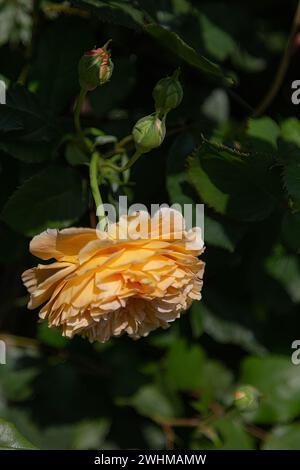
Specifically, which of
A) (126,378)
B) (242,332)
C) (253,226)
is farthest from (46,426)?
(253,226)

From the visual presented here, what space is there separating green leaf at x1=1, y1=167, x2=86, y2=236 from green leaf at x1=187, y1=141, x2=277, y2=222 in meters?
0.17

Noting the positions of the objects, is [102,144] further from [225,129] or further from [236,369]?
[236,369]

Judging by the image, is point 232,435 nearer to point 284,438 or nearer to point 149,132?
point 284,438

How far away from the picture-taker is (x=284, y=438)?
1.44 m

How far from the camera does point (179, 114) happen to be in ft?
4.01

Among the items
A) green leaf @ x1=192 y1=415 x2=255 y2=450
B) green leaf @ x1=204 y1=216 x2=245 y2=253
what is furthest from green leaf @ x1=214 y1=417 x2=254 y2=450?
green leaf @ x1=204 y1=216 x2=245 y2=253

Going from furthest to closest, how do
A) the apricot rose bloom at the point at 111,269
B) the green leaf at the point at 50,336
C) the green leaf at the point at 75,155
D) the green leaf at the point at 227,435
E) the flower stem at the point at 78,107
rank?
the green leaf at the point at 50,336, the green leaf at the point at 227,435, the green leaf at the point at 75,155, the flower stem at the point at 78,107, the apricot rose bloom at the point at 111,269

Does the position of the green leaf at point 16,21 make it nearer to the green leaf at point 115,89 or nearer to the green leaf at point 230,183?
the green leaf at point 115,89

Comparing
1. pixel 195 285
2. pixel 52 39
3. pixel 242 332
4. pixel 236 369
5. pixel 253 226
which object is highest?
pixel 52 39

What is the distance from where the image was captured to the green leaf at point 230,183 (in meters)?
1.03

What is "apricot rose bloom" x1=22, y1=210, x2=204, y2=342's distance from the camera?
A: 2.80 feet

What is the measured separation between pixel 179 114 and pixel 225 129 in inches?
4.8

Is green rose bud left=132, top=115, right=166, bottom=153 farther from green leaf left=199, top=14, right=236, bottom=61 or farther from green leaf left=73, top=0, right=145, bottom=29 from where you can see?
green leaf left=199, top=14, right=236, bottom=61

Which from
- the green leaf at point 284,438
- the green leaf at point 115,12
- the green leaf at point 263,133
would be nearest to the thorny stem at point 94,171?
the green leaf at point 115,12
